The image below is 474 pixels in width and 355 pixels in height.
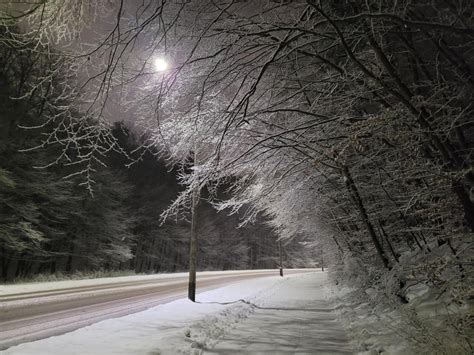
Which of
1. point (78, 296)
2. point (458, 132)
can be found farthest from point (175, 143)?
point (78, 296)

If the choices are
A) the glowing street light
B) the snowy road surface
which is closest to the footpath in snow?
the snowy road surface

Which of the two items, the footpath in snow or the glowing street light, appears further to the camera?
the footpath in snow

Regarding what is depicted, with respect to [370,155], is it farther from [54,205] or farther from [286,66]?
[54,205]

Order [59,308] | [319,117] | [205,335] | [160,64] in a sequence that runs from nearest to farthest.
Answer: [160,64]
[319,117]
[205,335]
[59,308]

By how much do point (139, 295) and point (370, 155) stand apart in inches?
494

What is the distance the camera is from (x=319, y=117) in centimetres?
634

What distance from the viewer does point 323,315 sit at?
35.5 feet

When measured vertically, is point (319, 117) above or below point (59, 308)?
above

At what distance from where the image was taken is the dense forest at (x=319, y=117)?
4133 mm

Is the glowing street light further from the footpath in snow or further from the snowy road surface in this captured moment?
the snowy road surface

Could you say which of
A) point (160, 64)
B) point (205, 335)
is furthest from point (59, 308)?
point (160, 64)

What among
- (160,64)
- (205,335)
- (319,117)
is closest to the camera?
(160,64)

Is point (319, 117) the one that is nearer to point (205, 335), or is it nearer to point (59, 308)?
point (205, 335)

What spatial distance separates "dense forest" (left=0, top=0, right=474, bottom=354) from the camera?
4133 millimetres
